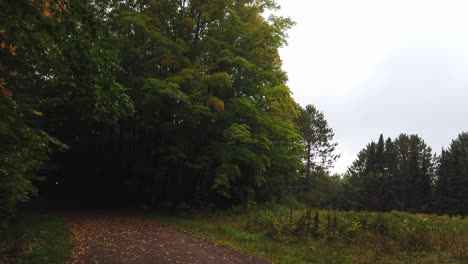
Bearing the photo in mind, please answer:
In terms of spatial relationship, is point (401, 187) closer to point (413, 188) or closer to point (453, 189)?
point (413, 188)

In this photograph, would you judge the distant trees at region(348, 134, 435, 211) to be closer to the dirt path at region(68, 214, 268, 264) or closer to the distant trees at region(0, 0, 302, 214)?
the distant trees at region(0, 0, 302, 214)

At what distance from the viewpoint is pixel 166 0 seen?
790 inches

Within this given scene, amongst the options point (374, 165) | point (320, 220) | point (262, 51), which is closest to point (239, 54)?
point (262, 51)

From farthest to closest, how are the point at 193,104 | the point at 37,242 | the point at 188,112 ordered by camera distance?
the point at 188,112, the point at 193,104, the point at 37,242

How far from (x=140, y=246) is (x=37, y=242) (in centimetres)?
297

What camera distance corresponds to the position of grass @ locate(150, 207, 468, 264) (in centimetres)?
1070

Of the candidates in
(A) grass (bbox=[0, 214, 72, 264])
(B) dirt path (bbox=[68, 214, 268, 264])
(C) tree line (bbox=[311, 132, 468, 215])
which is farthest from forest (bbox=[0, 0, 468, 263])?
(C) tree line (bbox=[311, 132, 468, 215])

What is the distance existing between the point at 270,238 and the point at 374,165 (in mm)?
71292

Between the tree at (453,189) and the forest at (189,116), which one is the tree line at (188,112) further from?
the tree at (453,189)

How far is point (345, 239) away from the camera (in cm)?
1280

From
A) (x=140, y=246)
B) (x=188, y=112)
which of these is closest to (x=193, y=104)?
(x=188, y=112)

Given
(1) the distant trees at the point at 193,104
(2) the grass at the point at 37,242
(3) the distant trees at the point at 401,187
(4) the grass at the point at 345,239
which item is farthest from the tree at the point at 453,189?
(2) the grass at the point at 37,242

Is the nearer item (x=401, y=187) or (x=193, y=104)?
(x=193, y=104)

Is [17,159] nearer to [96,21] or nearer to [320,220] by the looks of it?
[96,21]
